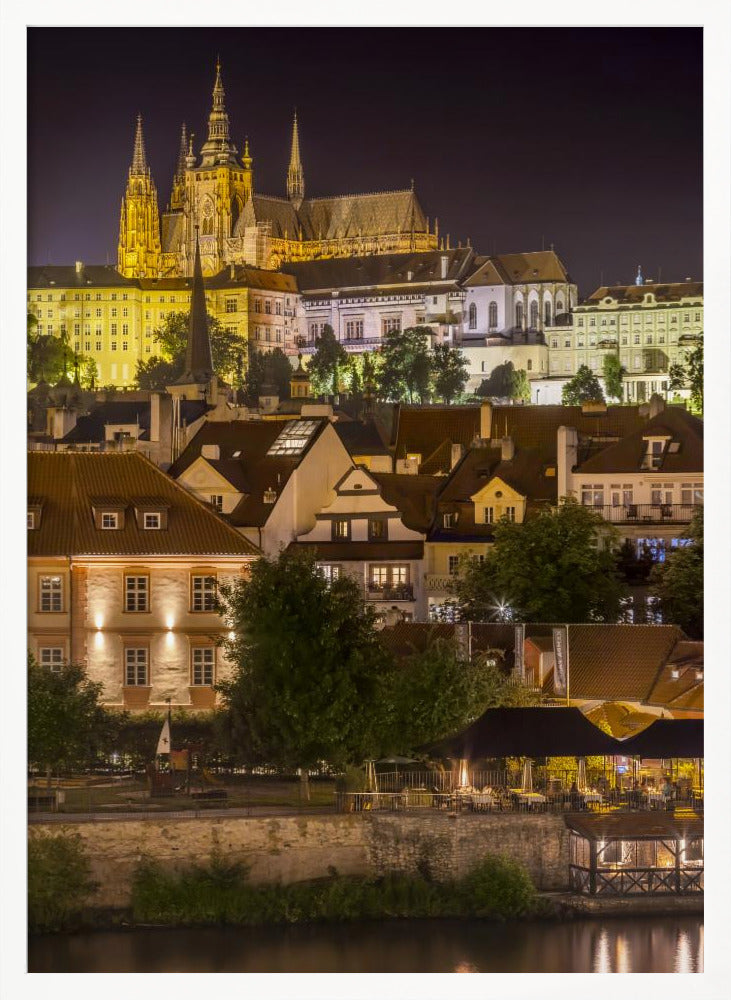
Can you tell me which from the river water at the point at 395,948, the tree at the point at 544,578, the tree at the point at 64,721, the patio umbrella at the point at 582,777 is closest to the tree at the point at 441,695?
the patio umbrella at the point at 582,777

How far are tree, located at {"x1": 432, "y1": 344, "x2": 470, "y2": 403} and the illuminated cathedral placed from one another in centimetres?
763

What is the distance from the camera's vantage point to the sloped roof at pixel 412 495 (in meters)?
27.8

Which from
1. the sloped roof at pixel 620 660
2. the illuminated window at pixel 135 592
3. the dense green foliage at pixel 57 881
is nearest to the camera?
the dense green foliage at pixel 57 881

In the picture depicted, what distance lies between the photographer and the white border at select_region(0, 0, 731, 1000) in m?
11.5

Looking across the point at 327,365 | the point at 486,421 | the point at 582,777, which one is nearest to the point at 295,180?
the point at 327,365

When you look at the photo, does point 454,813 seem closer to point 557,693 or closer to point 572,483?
point 557,693

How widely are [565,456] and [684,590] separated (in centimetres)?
639

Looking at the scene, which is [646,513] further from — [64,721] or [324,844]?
[324,844]

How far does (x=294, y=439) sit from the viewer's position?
28.0 metres

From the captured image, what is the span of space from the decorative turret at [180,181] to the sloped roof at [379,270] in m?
7.69

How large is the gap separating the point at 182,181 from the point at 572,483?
214 ft

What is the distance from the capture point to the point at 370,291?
84.8 metres
